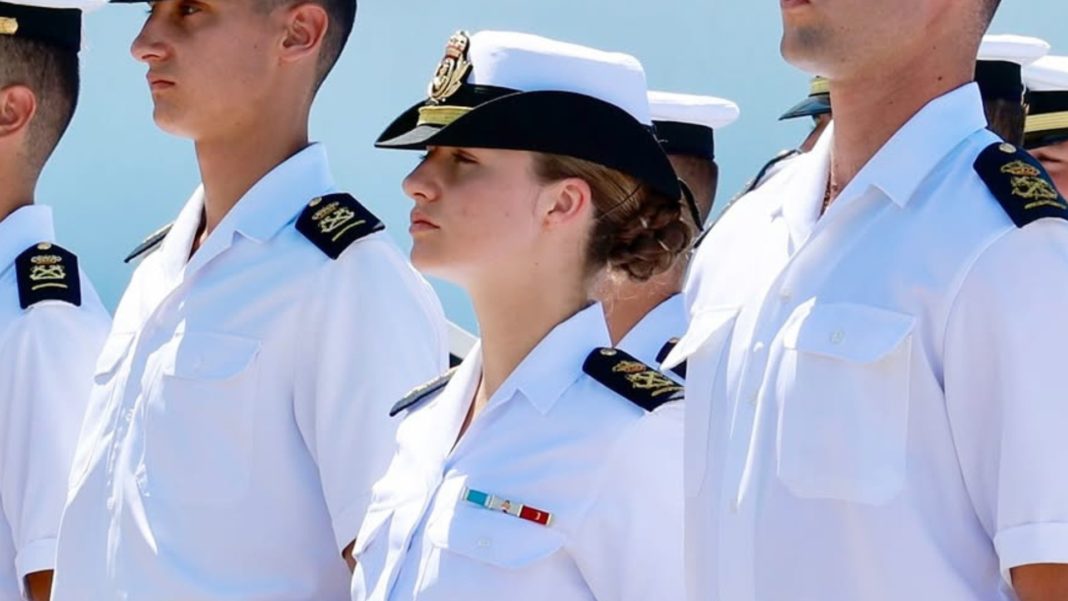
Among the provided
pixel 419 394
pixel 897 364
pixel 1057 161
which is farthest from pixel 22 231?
pixel 897 364

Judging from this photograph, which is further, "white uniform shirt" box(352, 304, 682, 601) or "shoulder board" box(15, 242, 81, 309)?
"shoulder board" box(15, 242, 81, 309)

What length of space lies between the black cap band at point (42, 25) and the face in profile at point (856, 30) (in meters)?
1.95

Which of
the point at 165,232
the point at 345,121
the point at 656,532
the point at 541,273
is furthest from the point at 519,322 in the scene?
the point at 345,121

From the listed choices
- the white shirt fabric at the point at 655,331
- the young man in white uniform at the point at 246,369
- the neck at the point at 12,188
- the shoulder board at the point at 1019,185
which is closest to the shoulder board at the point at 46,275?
the neck at the point at 12,188

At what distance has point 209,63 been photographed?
3139 mm

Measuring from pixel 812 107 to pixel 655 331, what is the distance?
0.55 metres

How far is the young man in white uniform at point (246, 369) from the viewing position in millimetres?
2910

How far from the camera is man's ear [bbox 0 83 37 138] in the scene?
3656 mm

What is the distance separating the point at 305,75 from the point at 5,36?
805 mm

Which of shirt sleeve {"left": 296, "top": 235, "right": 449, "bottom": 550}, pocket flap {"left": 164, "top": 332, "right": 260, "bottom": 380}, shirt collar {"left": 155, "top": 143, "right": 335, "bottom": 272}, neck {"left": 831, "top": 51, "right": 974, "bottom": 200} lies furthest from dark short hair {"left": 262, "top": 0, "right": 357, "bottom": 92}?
neck {"left": 831, "top": 51, "right": 974, "bottom": 200}

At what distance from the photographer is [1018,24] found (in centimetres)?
441

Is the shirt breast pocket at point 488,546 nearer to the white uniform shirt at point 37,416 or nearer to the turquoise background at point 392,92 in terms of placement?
the white uniform shirt at point 37,416

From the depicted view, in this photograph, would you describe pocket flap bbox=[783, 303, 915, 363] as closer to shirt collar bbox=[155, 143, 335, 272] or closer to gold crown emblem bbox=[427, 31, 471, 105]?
gold crown emblem bbox=[427, 31, 471, 105]

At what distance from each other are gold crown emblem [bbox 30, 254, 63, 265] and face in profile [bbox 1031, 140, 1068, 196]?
1.79m
